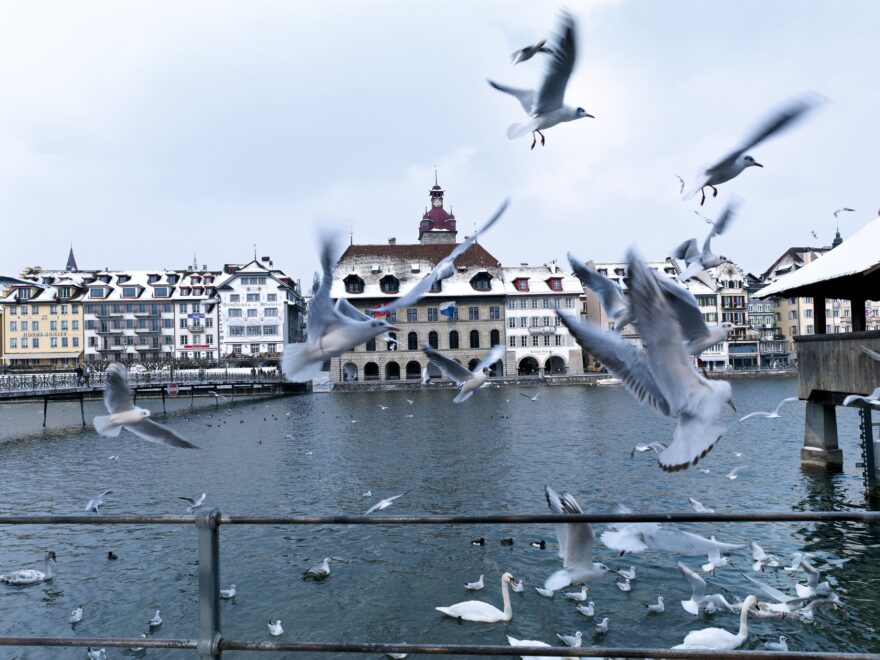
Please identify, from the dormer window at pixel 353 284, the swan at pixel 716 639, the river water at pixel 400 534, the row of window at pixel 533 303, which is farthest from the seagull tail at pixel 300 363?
the row of window at pixel 533 303

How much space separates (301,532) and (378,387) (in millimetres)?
60543

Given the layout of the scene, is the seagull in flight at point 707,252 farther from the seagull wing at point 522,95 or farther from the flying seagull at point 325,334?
the flying seagull at point 325,334

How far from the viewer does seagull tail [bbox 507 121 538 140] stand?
186 inches

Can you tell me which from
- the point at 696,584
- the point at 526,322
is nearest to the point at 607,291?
the point at 696,584

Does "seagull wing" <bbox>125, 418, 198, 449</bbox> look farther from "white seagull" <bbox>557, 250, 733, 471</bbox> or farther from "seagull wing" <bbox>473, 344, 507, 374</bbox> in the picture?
"seagull wing" <bbox>473, 344, 507, 374</bbox>

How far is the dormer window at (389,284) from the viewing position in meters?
63.5

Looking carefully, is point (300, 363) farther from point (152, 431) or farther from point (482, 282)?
point (482, 282)

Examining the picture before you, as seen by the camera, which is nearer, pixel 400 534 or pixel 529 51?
pixel 529 51

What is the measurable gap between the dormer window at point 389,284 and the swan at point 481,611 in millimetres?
50690

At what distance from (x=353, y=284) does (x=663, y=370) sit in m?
67.6

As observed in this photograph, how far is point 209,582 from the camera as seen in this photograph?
306cm

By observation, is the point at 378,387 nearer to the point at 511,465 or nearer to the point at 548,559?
the point at 511,465

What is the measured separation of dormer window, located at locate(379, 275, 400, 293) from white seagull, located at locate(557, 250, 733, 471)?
190ft

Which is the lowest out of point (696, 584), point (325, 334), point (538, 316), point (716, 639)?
point (716, 639)
